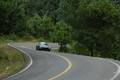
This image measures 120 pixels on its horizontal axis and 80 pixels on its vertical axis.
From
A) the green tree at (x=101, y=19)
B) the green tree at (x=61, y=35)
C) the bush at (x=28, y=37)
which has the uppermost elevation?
Answer: the green tree at (x=101, y=19)

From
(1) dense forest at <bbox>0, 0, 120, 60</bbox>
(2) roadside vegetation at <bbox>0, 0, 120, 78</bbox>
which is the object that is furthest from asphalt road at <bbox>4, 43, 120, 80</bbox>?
(1) dense forest at <bbox>0, 0, 120, 60</bbox>

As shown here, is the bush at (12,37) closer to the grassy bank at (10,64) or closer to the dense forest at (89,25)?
the dense forest at (89,25)

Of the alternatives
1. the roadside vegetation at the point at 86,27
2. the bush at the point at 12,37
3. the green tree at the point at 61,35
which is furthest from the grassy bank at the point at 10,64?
the bush at the point at 12,37

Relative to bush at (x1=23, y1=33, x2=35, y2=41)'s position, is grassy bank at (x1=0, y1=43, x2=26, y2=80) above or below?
above

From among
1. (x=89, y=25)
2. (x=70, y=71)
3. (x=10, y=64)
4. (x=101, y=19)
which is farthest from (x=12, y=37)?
(x=70, y=71)

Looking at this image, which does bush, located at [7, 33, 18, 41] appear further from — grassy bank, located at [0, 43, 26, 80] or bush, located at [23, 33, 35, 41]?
grassy bank, located at [0, 43, 26, 80]

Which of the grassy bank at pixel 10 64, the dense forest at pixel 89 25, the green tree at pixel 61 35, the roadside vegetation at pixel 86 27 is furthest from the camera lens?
the green tree at pixel 61 35

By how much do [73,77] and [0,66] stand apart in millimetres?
7750

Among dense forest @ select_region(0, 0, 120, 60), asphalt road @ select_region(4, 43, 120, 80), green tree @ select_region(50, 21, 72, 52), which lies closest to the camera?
asphalt road @ select_region(4, 43, 120, 80)

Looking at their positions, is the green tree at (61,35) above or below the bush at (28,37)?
above

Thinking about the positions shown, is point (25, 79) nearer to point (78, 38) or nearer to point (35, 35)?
point (78, 38)

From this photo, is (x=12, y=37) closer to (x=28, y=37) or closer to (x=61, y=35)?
(x=28, y=37)

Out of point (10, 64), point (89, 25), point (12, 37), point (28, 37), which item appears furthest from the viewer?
point (28, 37)

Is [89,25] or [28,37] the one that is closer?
[89,25]
